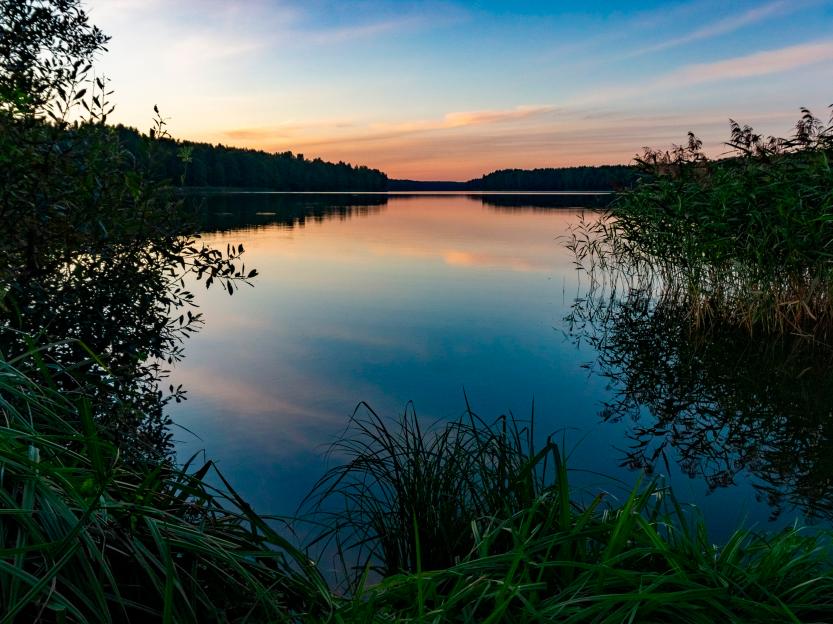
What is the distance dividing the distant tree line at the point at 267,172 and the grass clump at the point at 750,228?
214ft

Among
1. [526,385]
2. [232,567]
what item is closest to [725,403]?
[526,385]

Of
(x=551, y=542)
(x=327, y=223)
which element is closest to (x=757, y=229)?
(x=551, y=542)

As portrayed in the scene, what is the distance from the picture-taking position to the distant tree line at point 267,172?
80938 millimetres

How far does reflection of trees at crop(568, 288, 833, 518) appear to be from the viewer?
5.10m

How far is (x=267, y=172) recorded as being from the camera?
98062 mm

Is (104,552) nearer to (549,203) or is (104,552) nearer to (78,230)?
(78,230)

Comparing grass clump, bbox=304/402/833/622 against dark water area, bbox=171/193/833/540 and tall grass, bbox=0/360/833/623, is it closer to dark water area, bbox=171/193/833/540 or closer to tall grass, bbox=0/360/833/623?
tall grass, bbox=0/360/833/623

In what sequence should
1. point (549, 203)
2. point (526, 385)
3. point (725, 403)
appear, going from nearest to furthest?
point (725, 403)
point (526, 385)
point (549, 203)

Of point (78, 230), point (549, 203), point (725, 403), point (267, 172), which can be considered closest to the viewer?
point (78, 230)

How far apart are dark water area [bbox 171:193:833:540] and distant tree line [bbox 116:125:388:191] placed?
62.2 m

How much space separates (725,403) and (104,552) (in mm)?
6980

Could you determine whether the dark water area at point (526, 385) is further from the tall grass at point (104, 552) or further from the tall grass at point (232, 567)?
the tall grass at point (104, 552)

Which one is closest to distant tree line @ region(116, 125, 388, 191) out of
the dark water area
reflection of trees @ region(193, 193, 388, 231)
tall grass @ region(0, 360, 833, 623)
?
reflection of trees @ region(193, 193, 388, 231)

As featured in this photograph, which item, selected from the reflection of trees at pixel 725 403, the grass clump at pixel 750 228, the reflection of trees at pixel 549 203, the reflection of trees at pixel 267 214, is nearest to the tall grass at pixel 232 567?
the reflection of trees at pixel 725 403
